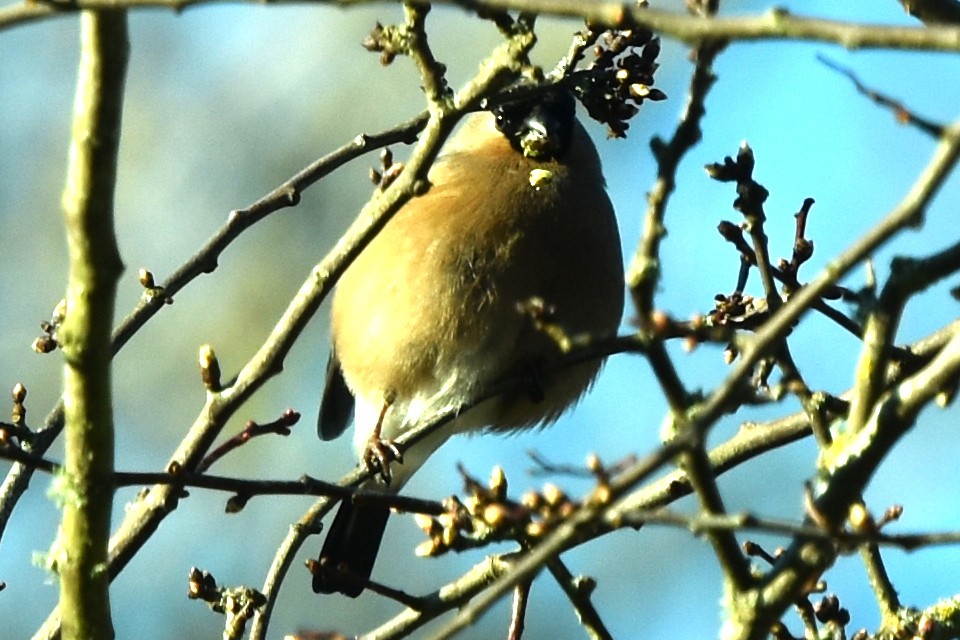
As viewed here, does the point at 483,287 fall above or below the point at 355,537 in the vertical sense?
above

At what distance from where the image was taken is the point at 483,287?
14.6 ft

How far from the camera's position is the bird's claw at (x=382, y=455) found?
4.46m

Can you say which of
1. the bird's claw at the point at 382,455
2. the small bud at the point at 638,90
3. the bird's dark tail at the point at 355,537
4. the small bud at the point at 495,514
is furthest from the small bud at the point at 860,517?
the bird's dark tail at the point at 355,537

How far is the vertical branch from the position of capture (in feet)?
7.45

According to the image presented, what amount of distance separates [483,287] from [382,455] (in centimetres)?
57

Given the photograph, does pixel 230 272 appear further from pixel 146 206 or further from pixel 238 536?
pixel 238 536

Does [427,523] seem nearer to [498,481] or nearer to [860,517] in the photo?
[498,481]

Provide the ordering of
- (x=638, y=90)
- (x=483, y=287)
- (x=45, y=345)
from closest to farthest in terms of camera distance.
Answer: (x=638, y=90), (x=45, y=345), (x=483, y=287)

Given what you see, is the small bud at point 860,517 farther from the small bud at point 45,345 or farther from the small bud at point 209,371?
the small bud at point 45,345

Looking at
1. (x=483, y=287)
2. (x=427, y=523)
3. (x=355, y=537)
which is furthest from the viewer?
(x=355, y=537)

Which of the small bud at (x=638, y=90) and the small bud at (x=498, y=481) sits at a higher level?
the small bud at (x=638, y=90)

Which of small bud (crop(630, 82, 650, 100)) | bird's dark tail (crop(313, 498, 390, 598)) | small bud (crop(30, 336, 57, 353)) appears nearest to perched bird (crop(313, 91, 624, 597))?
bird's dark tail (crop(313, 498, 390, 598))

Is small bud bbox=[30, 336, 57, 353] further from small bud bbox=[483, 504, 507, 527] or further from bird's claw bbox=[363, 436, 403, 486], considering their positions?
small bud bbox=[483, 504, 507, 527]

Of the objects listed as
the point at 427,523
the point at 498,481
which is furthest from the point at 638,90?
the point at 427,523
